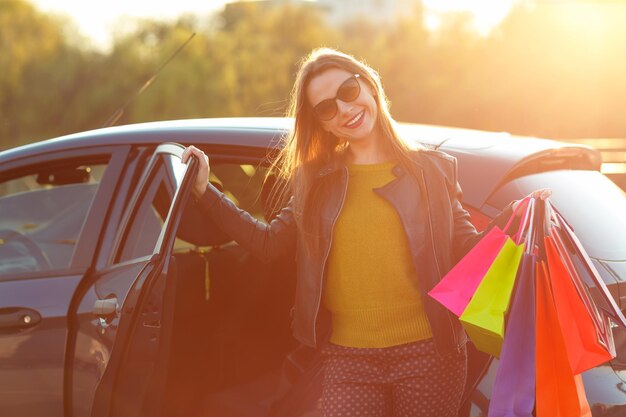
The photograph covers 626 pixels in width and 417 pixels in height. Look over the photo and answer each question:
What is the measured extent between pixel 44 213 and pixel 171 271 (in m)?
1.70

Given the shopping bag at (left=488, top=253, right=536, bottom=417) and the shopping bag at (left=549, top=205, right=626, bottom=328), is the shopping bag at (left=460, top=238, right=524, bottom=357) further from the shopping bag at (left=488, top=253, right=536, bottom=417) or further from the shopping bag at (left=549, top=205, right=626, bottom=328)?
the shopping bag at (left=549, top=205, right=626, bottom=328)

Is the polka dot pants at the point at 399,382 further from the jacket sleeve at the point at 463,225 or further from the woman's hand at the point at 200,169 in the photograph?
the woman's hand at the point at 200,169

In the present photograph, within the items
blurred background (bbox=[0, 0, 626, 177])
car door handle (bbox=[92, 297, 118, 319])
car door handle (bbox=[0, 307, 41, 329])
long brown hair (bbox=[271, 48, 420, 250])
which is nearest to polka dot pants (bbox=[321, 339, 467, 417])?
long brown hair (bbox=[271, 48, 420, 250])

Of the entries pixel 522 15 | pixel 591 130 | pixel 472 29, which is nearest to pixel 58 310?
pixel 591 130

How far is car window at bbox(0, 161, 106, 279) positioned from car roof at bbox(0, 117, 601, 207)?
0.45ft

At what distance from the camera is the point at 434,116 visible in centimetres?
3569

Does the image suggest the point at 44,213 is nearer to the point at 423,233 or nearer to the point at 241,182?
the point at 241,182

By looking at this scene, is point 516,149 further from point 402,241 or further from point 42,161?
point 42,161

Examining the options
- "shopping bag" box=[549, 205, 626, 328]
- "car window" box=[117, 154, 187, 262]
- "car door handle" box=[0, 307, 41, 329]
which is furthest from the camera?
"car door handle" box=[0, 307, 41, 329]

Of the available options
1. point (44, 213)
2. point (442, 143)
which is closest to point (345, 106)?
point (442, 143)

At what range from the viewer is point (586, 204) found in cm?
270

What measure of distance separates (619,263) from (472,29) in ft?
131

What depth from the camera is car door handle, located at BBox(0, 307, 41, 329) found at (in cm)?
312

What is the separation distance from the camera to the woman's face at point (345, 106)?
254 cm
